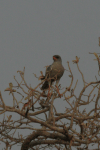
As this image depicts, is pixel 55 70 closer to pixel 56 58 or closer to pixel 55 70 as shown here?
pixel 55 70

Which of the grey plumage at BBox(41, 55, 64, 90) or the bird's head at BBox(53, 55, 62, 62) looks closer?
the grey plumage at BBox(41, 55, 64, 90)

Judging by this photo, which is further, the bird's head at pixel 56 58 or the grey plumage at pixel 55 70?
the bird's head at pixel 56 58

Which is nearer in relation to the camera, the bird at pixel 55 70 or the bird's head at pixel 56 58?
the bird at pixel 55 70

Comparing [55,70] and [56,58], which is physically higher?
[56,58]

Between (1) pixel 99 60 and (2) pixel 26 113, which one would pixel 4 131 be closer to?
(2) pixel 26 113

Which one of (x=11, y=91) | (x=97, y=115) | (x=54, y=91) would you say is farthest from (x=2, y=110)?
(x=97, y=115)

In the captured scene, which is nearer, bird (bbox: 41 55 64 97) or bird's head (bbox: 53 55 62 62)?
bird (bbox: 41 55 64 97)

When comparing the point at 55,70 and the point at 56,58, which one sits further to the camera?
the point at 56,58

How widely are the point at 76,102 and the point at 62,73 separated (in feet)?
4.44

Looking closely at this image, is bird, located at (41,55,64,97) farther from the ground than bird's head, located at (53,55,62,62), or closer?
closer

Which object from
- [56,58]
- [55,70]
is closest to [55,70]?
[55,70]

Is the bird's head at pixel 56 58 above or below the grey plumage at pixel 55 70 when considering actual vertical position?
above

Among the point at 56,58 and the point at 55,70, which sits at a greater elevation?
the point at 56,58

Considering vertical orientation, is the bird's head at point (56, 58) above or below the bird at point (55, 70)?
above
